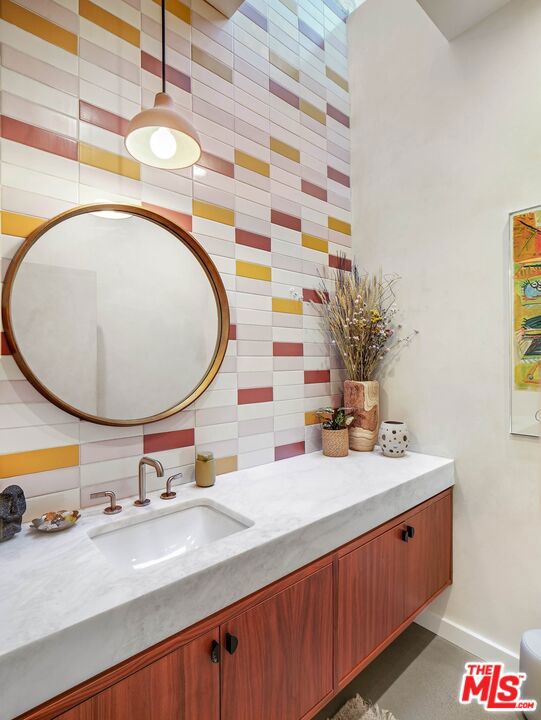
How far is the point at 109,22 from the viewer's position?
1.44 metres

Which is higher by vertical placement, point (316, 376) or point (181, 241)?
point (181, 241)

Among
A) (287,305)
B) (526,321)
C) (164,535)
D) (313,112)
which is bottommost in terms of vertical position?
(164,535)

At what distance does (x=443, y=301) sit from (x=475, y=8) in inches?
52.7

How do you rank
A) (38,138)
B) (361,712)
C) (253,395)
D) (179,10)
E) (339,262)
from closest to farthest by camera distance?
1. (38,138)
2. (361,712)
3. (179,10)
4. (253,395)
5. (339,262)

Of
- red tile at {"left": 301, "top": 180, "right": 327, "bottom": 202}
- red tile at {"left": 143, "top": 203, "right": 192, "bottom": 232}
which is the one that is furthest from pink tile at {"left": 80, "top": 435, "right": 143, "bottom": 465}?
red tile at {"left": 301, "top": 180, "right": 327, "bottom": 202}

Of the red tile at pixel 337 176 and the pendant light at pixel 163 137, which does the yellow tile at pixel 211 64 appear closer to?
the pendant light at pixel 163 137

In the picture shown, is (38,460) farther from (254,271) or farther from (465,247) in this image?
(465,247)

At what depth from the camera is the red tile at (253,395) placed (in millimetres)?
1797

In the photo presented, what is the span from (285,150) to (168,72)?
0.68m

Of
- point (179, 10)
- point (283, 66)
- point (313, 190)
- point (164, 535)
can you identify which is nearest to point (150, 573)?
point (164, 535)

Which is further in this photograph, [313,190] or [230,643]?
[313,190]

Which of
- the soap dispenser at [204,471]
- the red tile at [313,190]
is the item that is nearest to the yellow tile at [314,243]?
the red tile at [313,190]

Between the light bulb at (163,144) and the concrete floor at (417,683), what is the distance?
7.43 ft

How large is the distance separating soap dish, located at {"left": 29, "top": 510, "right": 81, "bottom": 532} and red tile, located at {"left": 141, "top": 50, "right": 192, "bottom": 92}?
172 cm
